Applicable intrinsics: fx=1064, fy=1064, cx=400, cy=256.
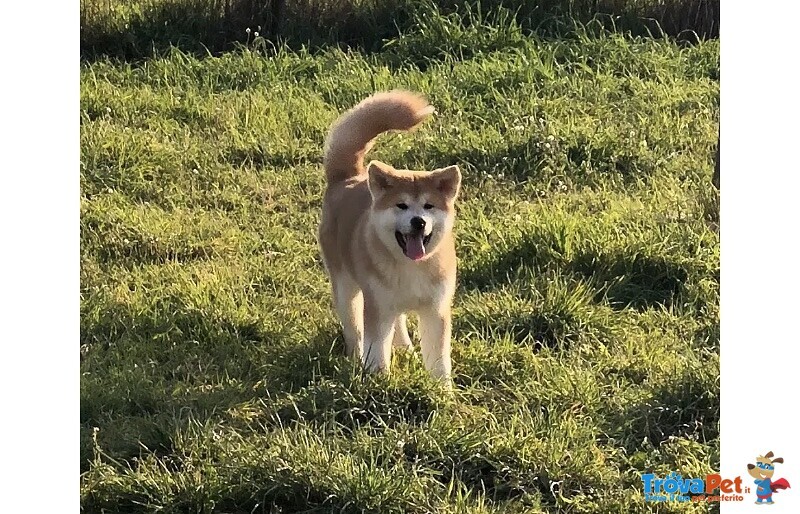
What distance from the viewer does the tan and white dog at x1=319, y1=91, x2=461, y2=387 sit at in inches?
140

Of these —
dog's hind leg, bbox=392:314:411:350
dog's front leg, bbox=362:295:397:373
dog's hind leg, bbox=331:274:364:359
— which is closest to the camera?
dog's front leg, bbox=362:295:397:373

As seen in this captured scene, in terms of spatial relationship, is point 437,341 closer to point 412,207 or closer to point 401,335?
point 401,335

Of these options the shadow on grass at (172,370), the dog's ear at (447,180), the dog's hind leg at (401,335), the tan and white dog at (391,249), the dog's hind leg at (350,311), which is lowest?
the shadow on grass at (172,370)

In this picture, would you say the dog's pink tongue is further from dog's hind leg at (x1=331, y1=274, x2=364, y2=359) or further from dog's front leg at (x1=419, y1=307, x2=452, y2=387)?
dog's hind leg at (x1=331, y1=274, x2=364, y2=359)

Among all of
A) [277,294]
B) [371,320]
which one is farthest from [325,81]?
[371,320]

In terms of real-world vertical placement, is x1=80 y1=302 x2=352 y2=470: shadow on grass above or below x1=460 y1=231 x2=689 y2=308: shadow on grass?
below

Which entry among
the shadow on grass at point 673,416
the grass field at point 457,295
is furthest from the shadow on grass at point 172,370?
the shadow on grass at point 673,416

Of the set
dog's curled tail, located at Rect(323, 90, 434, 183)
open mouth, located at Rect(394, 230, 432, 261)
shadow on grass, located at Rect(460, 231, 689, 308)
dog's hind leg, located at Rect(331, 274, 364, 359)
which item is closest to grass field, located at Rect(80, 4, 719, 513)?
shadow on grass, located at Rect(460, 231, 689, 308)

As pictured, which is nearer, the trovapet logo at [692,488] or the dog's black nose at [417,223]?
the trovapet logo at [692,488]

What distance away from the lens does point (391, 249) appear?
3.60 metres

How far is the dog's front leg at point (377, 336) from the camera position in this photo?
3623 millimetres
